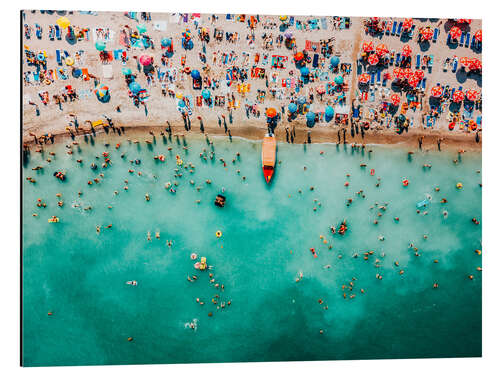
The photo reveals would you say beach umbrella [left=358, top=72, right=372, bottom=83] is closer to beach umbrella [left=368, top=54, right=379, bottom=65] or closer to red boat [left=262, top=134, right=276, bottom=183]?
beach umbrella [left=368, top=54, right=379, bottom=65]

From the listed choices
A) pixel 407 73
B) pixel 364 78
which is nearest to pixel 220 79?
pixel 364 78

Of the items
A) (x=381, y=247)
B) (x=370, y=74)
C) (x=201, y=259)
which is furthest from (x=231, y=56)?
(x=381, y=247)

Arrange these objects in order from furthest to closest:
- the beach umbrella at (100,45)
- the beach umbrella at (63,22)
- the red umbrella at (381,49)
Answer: the red umbrella at (381,49) < the beach umbrella at (100,45) < the beach umbrella at (63,22)

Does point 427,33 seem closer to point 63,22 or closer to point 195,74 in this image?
point 195,74

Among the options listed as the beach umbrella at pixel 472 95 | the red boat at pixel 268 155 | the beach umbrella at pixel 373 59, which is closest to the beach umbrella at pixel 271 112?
the red boat at pixel 268 155

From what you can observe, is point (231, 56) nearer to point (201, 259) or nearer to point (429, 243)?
point (201, 259)

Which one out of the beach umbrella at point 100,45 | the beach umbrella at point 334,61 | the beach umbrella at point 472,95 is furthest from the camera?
the beach umbrella at point 472,95

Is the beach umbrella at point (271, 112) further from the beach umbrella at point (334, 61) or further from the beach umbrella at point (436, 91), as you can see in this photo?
the beach umbrella at point (436, 91)

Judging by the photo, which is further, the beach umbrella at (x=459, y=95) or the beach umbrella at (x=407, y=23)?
the beach umbrella at (x=459, y=95)
